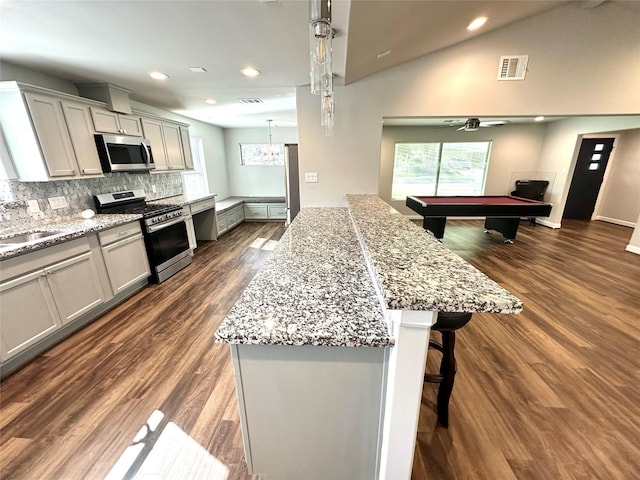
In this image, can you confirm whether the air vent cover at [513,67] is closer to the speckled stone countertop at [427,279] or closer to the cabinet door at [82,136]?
the speckled stone countertop at [427,279]

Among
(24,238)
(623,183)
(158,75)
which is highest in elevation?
(158,75)

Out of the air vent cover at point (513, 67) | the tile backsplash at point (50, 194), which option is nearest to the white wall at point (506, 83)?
the air vent cover at point (513, 67)

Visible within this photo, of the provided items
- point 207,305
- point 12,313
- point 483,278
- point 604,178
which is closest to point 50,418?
point 12,313

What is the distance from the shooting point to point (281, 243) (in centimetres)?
182

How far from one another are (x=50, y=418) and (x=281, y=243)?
1769mm

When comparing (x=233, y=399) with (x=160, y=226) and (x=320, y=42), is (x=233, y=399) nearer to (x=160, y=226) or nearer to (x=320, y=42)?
(x=320, y=42)

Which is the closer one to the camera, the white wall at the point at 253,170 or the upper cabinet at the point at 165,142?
the upper cabinet at the point at 165,142

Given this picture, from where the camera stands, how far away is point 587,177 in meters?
6.07

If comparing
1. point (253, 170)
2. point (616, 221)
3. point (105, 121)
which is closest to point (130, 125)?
point (105, 121)

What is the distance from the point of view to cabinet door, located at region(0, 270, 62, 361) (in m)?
1.74

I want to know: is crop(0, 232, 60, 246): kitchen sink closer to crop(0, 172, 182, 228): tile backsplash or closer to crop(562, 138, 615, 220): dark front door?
crop(0, 172, 182, 228): tile backsplash

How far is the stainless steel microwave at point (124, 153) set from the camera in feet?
9.02

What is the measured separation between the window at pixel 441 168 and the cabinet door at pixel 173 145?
4944 mm

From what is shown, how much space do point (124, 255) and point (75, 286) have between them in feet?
1.85
